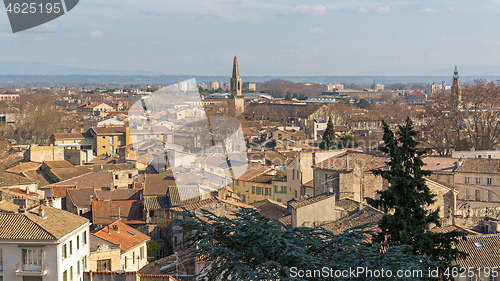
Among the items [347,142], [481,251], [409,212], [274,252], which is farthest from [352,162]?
[347,142]

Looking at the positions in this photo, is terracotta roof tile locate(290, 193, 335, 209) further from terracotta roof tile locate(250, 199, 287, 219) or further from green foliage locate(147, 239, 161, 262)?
green foliage locate(147, 239, 161, 262)

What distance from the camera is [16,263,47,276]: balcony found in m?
11.6

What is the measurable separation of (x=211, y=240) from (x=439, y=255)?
373 centimetres

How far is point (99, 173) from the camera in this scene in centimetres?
2642

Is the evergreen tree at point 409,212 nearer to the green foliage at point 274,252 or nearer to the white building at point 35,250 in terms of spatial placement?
the green foliage at point 274,252

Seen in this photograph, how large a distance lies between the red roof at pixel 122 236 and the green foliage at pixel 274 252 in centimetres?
751

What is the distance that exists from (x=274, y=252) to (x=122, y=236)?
9.03 m

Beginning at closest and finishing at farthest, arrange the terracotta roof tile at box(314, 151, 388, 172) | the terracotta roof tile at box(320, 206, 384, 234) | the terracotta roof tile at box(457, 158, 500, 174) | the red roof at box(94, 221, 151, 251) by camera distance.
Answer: the terracotta roof tile at box(320, 206, 384, 234)
the red roof at box(94, 221, 151, 251)
the terracotta roof tile at box(314, 151, 388, 172)
the terracotta roof tile at box(457, 158, 500, 174)

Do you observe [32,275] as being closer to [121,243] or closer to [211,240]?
[121,243]

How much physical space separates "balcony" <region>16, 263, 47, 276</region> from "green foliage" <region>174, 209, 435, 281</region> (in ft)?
17.4

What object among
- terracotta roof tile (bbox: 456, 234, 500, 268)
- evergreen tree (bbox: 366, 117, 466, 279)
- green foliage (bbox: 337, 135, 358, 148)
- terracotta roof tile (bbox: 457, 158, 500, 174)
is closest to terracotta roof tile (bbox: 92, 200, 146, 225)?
terracotta roof tile (bbox: 456, 234, 500, 268)

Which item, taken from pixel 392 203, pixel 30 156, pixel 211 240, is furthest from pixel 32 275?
pixel 30 156

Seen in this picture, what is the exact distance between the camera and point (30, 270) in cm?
1162

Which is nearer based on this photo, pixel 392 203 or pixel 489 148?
pixel 392 203
